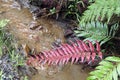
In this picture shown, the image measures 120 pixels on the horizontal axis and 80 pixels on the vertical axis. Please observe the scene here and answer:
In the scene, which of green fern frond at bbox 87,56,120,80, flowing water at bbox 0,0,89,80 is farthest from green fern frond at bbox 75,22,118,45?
green fern frond at bbox 87,56,120,80

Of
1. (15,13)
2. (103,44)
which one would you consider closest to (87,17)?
(103,44)

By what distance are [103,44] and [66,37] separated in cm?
Answer: 46

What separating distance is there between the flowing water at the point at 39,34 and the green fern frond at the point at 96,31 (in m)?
0.31

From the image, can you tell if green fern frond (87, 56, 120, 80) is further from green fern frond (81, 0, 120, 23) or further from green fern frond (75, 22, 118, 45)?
green fern frond (75, 22, 118, 45)

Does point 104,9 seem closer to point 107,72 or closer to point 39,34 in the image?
point 107,72

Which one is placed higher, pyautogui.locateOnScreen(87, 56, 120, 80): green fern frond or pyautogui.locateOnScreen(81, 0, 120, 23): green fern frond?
pyautogui.locateOnScreen(81, 0, 120, 23): green fern frond

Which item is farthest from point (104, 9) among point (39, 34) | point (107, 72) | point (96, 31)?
point (39, 34)

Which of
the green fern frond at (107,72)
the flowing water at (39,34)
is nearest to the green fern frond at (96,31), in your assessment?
the flowing water at (39,34)

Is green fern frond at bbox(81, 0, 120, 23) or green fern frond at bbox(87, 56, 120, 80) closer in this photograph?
green fern frond at bbox(87, 56, 120, 80)

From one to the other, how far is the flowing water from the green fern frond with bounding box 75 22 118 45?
31cm

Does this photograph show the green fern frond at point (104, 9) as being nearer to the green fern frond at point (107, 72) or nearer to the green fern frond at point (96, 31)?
the green fern frond at point (96, 31)

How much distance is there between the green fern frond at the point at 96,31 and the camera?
2.85 metres

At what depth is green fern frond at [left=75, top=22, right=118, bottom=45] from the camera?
2846mm

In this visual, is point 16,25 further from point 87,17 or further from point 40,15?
point 87,17
